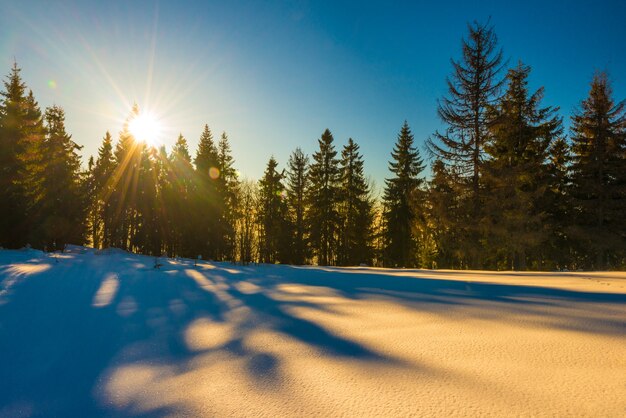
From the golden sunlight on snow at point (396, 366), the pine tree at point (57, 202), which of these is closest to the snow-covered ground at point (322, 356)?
the golden sunlight on snow at point (396, 366)

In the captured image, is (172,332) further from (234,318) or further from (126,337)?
(234,318)

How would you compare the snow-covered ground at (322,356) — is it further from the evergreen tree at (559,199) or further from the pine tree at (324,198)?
the pine tree at (324,198)

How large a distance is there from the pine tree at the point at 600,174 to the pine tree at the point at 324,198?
707 inches

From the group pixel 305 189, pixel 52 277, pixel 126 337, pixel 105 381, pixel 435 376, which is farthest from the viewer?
pixel 305 189

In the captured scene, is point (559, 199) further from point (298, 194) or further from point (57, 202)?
point (57, 202)

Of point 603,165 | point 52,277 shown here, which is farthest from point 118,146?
point 603,165

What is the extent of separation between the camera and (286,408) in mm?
1223

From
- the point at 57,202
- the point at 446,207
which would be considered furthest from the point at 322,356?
the point at 57,202

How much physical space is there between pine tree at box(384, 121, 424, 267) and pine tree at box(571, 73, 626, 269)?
37.9 ft

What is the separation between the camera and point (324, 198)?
28.9m

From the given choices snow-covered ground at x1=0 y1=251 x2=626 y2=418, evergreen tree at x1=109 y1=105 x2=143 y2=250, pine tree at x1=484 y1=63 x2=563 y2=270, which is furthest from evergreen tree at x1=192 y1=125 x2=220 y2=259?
snow-covered ground at x1=0 y1=251 x2=626 y2=418

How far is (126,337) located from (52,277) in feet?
14.0

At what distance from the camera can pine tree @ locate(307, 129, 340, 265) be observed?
28891 mm

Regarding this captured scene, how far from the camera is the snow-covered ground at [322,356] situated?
125 cm
